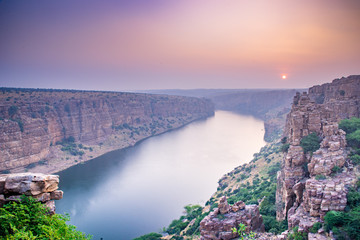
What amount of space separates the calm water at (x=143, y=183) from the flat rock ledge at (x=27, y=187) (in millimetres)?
20996

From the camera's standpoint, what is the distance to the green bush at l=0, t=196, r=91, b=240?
6242 mm

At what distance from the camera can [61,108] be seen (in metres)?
56.8

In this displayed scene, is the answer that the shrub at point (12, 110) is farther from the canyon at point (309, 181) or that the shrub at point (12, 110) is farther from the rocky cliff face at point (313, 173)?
the rocky cliff face at point (313, 173)

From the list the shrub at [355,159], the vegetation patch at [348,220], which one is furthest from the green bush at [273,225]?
the shrub at [355,159]

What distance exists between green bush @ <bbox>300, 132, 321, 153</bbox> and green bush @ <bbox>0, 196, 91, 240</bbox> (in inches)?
532

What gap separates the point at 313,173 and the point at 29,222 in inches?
502

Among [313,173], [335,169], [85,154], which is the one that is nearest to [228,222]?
[313,173]

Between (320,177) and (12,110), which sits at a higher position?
(12,110)

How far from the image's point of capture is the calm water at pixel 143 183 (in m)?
29.1

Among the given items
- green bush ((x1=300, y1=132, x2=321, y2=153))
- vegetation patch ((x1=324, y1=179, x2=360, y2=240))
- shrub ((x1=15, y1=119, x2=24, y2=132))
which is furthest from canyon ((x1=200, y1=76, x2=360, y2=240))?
shrub ((x1=15, y1=119, x2=24, y2=132))

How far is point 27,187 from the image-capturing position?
7008 mm

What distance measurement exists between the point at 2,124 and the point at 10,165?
21.9 feet

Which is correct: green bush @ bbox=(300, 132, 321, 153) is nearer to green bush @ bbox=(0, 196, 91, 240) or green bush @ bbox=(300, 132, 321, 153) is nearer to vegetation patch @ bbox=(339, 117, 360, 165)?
vegetation patch @ bbox=(339, 117, 360, 165)

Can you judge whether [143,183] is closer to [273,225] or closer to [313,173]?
[273,225]
